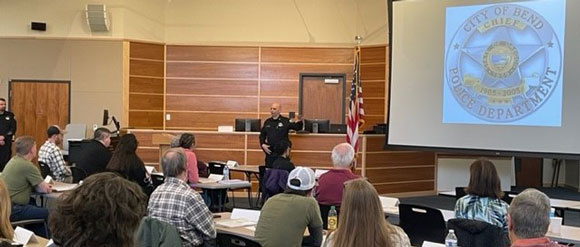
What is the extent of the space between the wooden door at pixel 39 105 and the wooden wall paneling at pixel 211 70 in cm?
230

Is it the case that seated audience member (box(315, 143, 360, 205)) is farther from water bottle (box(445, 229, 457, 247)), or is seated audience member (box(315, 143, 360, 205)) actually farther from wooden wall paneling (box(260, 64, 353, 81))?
wooden wall paneling (box(260, 64, 353, 81))

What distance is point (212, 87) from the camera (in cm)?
1409

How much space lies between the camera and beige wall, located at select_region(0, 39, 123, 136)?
13211 millimetres

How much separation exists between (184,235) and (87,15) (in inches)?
395

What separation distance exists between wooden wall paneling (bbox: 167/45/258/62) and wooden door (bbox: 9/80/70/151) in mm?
2392

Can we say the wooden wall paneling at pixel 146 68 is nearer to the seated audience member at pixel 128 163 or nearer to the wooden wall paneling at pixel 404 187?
the wooden wall paneling at pixel 404 187

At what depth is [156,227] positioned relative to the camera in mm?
3768

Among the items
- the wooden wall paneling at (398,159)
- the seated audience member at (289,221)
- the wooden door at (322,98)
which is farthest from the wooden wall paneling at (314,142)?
the seated audience member at (289,221)

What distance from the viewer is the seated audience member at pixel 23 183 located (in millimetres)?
5668

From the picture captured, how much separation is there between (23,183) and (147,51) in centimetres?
819

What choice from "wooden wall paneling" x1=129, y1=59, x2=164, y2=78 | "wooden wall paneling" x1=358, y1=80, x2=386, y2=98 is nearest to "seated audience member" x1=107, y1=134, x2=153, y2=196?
"wooden wall paneling" x1=129, y1=59, x2=164, y2=78

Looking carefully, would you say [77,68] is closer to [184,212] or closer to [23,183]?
[23,183]

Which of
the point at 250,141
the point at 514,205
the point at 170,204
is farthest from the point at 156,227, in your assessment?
the point at 250,141

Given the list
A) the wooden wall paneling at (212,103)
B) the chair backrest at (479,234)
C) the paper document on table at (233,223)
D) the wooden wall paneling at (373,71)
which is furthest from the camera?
the wooden wall paneling at (212,103)
